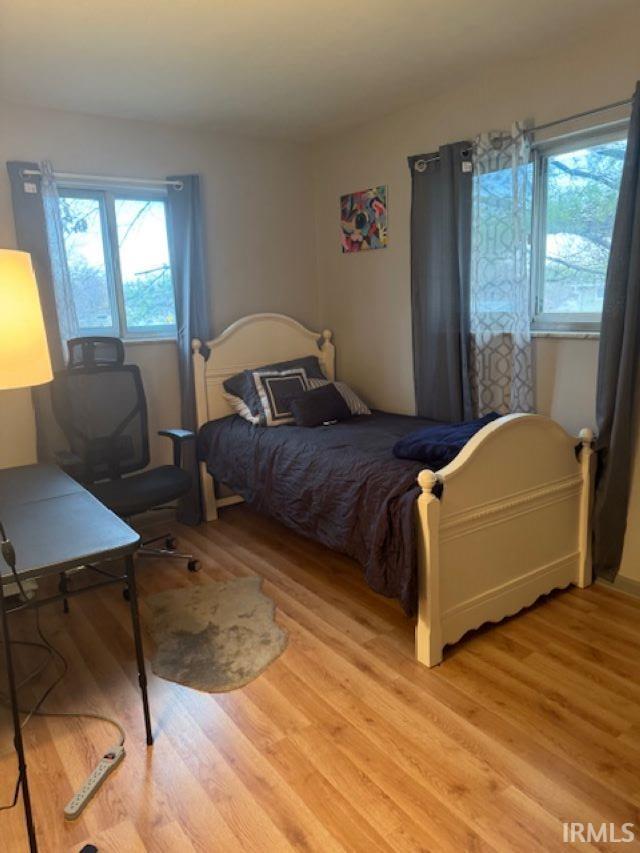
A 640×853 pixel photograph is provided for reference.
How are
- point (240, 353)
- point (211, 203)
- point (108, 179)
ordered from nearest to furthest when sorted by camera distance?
point (108, 179) → point (211, 203) → point (240, 353)

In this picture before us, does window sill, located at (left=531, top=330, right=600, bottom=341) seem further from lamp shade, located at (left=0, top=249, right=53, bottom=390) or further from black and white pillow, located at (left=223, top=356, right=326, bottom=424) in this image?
lamp shade, located at (left=0, top=249, right=53, bottom=390)

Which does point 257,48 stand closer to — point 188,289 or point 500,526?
point 188,289

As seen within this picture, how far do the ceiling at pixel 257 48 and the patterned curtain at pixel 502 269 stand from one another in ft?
1.52

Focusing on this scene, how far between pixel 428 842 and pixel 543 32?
303cm

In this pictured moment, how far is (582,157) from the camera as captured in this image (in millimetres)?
2742

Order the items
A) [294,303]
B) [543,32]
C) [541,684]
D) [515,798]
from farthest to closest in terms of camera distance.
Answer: [294,303], [543,32], [541,684], [515,798]

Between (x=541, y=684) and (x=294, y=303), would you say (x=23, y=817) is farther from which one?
(x=294, y=303)

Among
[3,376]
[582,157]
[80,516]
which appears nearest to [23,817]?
[80,516]

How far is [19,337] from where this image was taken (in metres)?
1.57

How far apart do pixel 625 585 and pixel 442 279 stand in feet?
5.95

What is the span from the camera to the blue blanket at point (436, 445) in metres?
2.45

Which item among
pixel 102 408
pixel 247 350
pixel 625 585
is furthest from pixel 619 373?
pixel 102 408

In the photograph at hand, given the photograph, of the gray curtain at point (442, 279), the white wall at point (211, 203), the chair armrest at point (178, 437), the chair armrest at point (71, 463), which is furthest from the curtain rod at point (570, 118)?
the chair armrest at point (71, 463)

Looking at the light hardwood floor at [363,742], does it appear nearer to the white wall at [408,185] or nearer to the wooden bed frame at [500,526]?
the wooden bed frame at [500,526]
